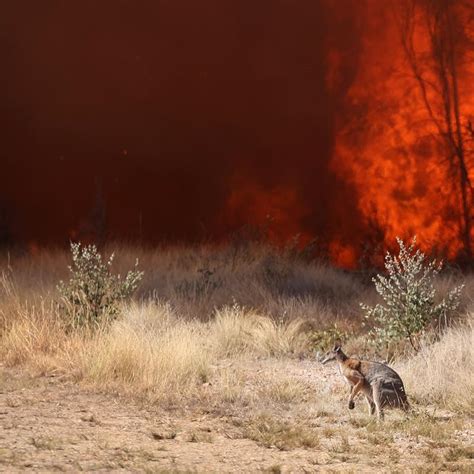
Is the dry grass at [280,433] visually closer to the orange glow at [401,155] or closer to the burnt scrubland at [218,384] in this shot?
the burnt scrubland at [218,384]

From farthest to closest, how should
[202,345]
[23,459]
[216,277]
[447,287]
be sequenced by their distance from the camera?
[216,277]
[447,287]
[202,345]
[23,459]

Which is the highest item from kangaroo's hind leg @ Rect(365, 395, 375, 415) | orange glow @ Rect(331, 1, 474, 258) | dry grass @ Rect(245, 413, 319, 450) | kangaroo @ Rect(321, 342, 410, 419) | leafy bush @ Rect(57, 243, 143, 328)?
orange glow @ Rect(331, 1, 474, 258)

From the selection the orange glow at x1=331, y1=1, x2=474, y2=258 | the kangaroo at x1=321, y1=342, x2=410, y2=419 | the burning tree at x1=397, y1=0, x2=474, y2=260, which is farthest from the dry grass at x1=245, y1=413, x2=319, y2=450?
the burning tree at x1=397, y1=0, x2=474, y2=260

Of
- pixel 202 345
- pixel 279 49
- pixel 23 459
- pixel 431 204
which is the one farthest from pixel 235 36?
pixel 23 459

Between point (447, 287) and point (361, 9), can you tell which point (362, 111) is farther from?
point (447, 287)

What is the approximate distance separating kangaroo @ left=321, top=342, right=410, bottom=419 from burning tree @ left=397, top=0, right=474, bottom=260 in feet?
31.9

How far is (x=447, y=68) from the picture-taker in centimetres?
1669

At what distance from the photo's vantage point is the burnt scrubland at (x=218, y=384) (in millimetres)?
5980

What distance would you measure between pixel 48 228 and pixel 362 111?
7.29m

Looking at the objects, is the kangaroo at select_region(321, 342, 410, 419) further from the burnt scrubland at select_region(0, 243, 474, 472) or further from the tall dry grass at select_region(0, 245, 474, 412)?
the tall dry grass at select_region(0, 245, 474, 412)

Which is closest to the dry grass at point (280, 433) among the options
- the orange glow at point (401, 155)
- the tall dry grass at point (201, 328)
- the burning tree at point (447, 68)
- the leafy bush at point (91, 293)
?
the tall dry grass at point (201, 328)

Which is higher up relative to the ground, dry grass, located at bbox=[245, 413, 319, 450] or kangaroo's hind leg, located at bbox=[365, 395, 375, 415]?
kangaroo's hind leg, located at bbox=[365, 395, 375, 415]

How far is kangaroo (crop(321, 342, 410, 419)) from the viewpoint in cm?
688

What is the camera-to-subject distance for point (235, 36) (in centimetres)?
2053
